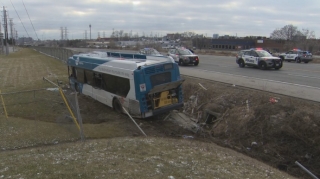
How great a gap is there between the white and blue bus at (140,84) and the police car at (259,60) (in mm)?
13375

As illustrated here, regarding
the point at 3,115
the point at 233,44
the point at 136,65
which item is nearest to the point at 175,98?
the point at 136,65

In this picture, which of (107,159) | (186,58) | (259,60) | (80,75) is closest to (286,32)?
(186,58)

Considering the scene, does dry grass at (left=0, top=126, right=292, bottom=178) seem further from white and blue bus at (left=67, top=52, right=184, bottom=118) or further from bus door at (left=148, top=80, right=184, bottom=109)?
bus door at (left=148, top=80, right=184, bottom=109)

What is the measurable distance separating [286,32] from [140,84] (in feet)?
389

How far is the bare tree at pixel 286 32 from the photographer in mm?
112188

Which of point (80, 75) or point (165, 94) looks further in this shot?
point (80, 75)

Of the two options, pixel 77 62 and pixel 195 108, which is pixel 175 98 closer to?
pixel 195 108

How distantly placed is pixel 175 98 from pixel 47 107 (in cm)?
666

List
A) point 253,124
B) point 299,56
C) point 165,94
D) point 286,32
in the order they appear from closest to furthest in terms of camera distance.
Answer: point 253,124
point 165,94
point 299,56
point 286,32

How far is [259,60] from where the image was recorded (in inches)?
947

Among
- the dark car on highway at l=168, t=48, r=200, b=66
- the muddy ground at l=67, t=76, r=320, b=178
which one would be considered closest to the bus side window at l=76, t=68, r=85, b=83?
Answer: the muddy ground at l=67, t=76, r=320, b=178

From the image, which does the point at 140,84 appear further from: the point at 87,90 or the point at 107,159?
the point at 87,90

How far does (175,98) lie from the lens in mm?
12578

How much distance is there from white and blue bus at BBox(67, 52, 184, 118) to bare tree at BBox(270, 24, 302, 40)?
109 meters
